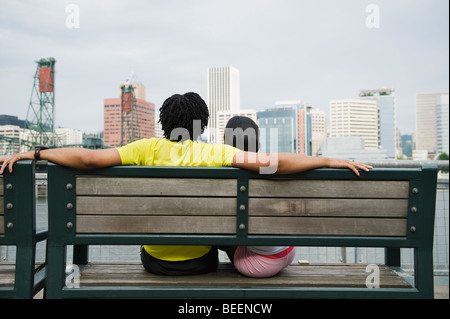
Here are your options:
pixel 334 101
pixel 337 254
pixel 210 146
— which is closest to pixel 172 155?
pixel 210 146

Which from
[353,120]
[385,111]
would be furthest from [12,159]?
[385,111]

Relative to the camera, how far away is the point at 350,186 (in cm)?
178

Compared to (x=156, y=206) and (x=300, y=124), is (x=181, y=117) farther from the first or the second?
(x=300, y=124)

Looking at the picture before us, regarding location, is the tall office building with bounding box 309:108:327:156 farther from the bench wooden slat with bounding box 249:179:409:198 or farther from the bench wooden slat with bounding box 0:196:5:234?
the bench wooden slat with bounding box 0:196:5:234

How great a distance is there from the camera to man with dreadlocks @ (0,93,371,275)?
1.75 metres

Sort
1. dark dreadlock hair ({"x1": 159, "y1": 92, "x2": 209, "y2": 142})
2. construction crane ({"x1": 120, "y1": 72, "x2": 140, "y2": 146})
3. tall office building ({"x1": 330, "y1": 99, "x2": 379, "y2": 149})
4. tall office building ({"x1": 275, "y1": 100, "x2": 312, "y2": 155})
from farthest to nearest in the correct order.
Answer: tall office building ({"x1": 330, "y1": 99, "x2": 379, "y2": 149}) < construction crane ({"x1": 120, "y1": 72, "x2": 140, "y2": 146}) < tall office building ({"x1": 275, "y1": 100, "x2": 312, "y2": 155}) < dark dreadlock hair ({"x1": 159, "y1": 92, "x2": 209, "y2": 142})

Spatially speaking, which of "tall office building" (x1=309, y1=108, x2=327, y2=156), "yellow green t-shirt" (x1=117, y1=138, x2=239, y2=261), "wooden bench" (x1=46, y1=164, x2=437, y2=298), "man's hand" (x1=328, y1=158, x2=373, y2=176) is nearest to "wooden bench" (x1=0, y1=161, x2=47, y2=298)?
"wooden bench" (x1=46, y1=164, x2=437, y2=298)

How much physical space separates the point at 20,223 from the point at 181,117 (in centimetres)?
91

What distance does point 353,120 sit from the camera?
144625 millimetres

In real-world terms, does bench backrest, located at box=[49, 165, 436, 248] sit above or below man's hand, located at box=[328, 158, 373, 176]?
below

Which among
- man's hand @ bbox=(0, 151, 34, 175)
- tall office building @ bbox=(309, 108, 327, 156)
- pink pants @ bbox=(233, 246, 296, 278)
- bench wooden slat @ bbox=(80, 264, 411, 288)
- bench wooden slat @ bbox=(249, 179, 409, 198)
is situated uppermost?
tall office building @ bbox=(309, 108, 327, 156)

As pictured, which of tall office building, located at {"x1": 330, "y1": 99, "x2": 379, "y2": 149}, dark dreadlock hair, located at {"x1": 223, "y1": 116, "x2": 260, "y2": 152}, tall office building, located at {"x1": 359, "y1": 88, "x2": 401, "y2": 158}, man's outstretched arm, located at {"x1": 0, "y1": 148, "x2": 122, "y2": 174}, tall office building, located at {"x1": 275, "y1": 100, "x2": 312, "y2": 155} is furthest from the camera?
tall office building, located at {"x1": 359, "y1": 88, "x2": 401, "y2": 158}
